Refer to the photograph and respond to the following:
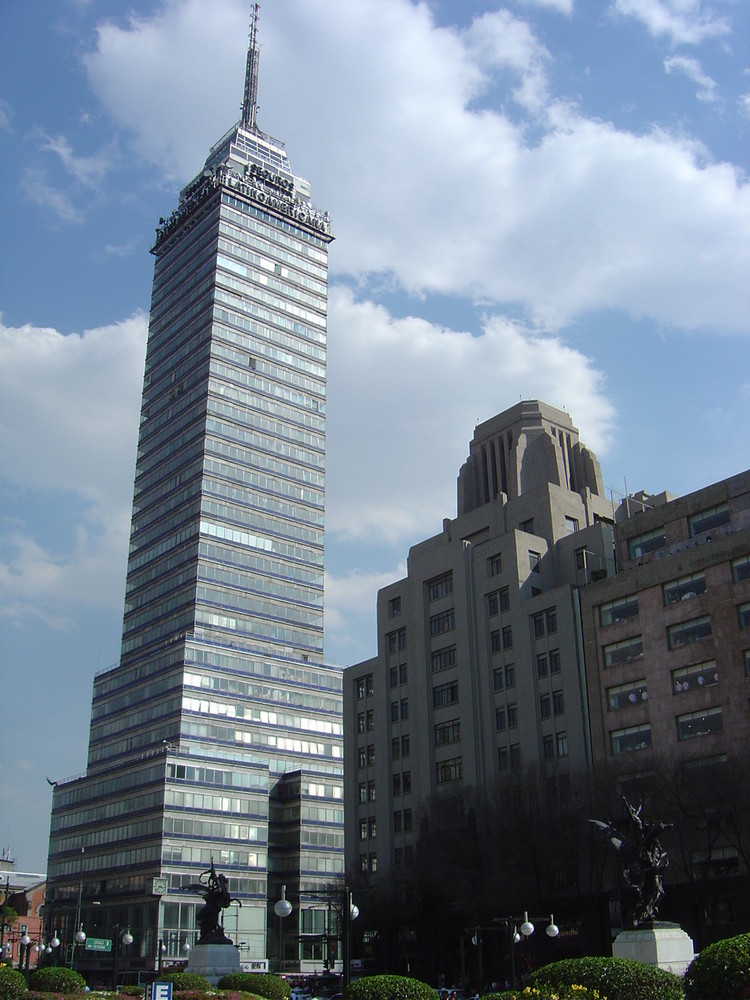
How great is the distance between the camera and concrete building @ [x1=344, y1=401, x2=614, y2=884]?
78562 millimetres

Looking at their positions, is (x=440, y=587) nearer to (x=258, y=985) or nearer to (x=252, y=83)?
(x=258, y=985)

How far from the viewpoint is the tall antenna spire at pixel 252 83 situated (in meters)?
173

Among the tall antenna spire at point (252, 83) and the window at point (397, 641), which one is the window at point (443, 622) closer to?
the window at point (397, 641)

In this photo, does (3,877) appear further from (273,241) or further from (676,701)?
(676,701)

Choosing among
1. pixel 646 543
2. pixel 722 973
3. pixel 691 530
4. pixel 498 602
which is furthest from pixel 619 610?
pixel 722 973

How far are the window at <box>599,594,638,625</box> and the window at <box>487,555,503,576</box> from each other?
11.4m

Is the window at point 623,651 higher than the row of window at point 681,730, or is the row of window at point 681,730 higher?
the window at point 623,651

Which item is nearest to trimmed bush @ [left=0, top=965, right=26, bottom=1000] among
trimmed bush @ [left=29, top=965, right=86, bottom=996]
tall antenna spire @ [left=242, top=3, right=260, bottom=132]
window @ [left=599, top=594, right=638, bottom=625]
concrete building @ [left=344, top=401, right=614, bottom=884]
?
trimmed bush @ [left=29, top=965, right=86, bottom=996]

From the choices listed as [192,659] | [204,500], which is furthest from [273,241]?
[192,659]

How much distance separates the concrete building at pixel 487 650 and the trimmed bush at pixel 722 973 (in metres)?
47.5

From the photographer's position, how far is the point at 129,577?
14212cm

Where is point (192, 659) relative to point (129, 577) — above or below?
below

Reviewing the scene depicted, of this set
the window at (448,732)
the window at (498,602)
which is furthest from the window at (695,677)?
the window at (448,732)

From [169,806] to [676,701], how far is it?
64.3m
